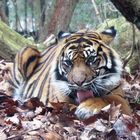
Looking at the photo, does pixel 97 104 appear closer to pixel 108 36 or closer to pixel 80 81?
pixel 80 81

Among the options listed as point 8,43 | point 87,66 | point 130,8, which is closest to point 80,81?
point 87,66

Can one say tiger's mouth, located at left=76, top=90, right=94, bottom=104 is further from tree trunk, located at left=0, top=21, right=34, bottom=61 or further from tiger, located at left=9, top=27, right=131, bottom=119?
tree trunk, located at left=0, top=21, right=34, bottom=61

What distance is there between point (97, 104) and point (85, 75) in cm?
30

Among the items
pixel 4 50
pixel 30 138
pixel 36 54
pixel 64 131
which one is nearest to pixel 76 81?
pixel 64 131

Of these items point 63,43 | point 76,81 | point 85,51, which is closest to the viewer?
point 76,81

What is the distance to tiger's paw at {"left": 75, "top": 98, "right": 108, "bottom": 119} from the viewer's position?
4.57 m

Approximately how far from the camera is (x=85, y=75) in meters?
4.56

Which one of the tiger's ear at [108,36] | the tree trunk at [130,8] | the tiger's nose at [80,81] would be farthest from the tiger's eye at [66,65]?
the tree trunk at [130,8]

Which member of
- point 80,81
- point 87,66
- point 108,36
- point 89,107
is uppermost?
point 108,36

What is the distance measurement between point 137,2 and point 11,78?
2.19 meters

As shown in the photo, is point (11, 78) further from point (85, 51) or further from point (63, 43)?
point (85, 51)

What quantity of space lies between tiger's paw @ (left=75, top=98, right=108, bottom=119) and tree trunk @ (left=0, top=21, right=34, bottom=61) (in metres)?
3.85

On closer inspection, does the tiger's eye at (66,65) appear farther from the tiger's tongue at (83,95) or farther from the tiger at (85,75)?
the tiger's tongue at (83,95)

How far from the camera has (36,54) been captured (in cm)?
616
